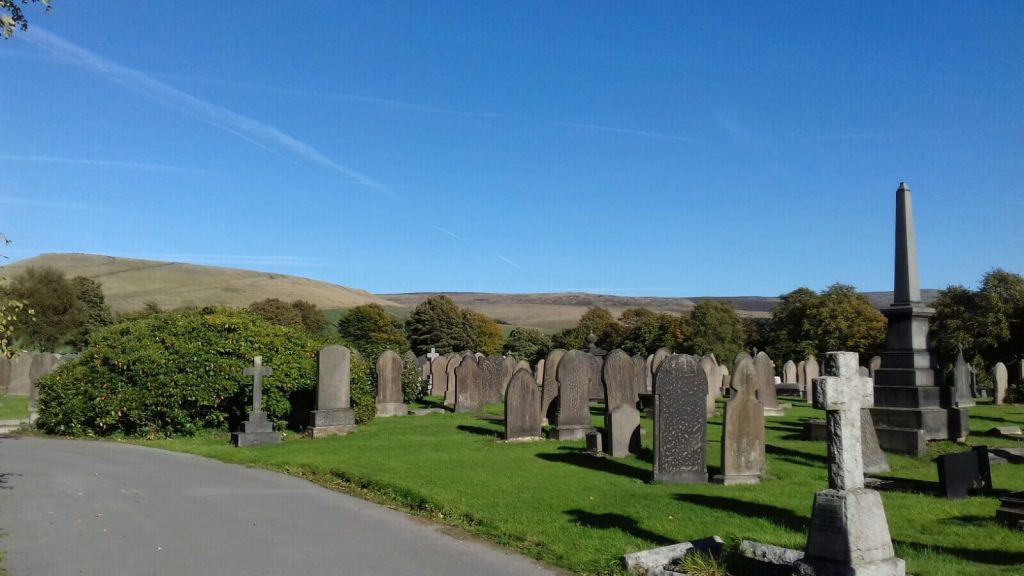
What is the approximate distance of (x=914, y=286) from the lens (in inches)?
612

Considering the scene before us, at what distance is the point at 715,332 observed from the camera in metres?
49.7

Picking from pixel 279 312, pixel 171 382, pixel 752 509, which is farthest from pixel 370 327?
pixel 752 509

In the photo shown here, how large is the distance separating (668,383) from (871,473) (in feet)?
11.6

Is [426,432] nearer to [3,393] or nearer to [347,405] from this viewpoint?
[347,405]

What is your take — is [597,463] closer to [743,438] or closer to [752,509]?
[743,438]

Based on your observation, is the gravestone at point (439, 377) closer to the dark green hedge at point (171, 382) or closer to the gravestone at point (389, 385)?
the gravestone at point (389, 385)

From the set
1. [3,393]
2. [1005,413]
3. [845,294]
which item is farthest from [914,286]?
[845,294]

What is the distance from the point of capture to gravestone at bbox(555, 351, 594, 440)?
16.7 meters

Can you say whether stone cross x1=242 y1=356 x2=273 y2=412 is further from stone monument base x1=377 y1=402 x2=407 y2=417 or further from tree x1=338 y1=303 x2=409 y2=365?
tree x1=338 y1=303 x2=409 y2=365

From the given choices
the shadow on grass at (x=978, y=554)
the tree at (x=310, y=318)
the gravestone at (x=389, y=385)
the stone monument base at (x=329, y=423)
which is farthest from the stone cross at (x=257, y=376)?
the tree at (x=310, y=318)

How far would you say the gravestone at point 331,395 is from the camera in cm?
1741

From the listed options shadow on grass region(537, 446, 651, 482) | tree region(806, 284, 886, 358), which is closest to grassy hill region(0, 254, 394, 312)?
tree region(806, 284, 886, 358)

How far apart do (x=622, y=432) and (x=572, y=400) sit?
3.39 m

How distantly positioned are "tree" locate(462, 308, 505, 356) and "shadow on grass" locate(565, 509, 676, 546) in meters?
60.8
